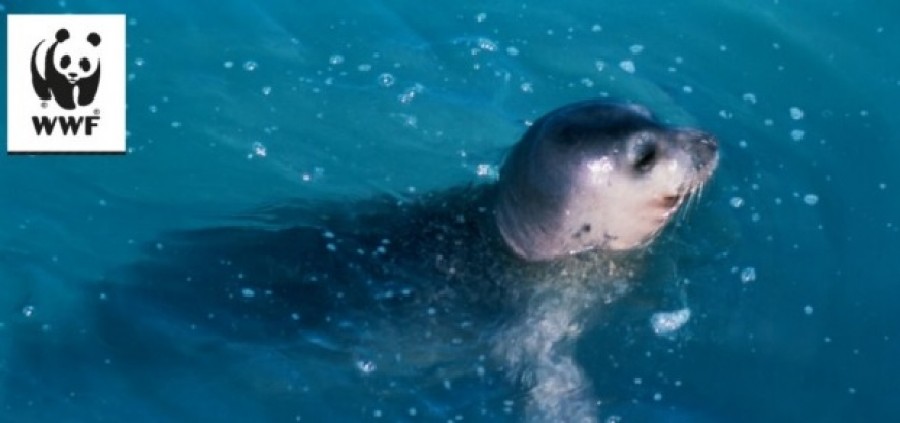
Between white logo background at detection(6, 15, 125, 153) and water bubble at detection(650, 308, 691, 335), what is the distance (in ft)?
10.4

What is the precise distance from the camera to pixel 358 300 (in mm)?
6242

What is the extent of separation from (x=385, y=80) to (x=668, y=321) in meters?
2.40

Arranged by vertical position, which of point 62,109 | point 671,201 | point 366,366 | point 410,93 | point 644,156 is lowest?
point 366,366

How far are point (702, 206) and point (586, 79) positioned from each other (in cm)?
131

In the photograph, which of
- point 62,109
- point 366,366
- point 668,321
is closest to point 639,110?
point 668,321

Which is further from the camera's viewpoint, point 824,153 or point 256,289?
point 824,153

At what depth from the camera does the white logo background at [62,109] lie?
7336 mm

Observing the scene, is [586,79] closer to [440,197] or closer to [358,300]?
[440,197]

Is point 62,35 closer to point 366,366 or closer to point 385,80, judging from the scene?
point 385,80

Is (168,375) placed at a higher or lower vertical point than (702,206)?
lower

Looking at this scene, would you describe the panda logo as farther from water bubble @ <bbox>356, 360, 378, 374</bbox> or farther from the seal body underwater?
water bubble @ <bbox>356, 360, 378, 374</bbox>

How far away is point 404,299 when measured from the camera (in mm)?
6223

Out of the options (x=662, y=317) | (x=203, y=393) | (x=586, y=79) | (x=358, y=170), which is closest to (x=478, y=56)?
(x=586, y=79)

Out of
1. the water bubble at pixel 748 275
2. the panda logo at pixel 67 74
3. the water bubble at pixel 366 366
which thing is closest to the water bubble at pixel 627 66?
the water bubble at pixel 748 275
